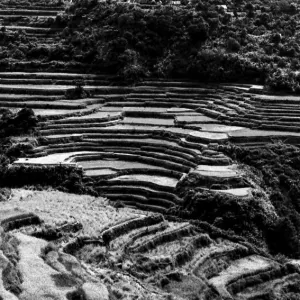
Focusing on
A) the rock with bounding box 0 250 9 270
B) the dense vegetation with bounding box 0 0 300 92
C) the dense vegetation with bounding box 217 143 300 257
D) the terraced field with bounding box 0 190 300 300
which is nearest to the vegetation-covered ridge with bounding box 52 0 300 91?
the dense vegetation with bounding box 0 0 300 92

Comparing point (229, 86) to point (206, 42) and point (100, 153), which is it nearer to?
point (206, 42)

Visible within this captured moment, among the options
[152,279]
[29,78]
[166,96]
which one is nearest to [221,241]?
[152,279]

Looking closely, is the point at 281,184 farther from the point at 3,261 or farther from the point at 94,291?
the point at 3,261

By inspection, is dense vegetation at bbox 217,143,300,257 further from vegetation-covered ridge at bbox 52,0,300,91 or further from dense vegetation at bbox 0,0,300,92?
dense vegetation at bbox 0,0,300,92

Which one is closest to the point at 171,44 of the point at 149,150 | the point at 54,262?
the point at 149,150

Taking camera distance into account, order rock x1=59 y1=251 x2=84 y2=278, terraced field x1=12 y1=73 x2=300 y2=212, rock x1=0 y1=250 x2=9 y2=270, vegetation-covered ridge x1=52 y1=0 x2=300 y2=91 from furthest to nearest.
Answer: vegetation-covered ridge x1=52 y1=0 x2=300 y2=91 → terraced field x1=12 y1=73 x2=300 y2=212 → rock x1=59 y1=251 x2=84 y2=278 → rock x1=0 y1=250 x2=9 y2=270
